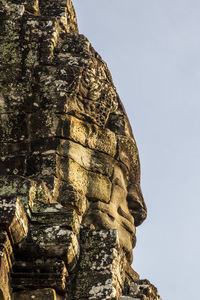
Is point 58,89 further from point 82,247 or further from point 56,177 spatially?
point 82,247

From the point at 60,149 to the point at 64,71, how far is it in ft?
4.08

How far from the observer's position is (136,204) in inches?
559

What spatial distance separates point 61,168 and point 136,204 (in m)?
1.67

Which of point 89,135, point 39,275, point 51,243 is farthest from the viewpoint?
point 89,135

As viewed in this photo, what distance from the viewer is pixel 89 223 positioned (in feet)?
43.2

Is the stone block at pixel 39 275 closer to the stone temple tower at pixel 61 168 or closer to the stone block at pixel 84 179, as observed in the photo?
the stone temple tower at pixel 61 168

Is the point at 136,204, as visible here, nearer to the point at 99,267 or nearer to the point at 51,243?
the point at 99,267

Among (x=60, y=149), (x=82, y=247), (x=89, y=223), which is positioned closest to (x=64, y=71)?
(x=60, y=149)

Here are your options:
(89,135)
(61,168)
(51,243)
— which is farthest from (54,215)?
(89,135)

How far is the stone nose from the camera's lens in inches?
557

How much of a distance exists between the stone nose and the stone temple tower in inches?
0.6

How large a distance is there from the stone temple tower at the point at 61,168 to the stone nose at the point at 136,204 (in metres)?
0.02

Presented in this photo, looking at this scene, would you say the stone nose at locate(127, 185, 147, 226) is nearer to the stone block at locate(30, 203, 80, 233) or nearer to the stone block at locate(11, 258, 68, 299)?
the stone block at locate(30, 203, 80, 233)

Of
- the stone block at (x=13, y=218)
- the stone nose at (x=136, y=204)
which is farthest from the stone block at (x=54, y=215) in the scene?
the stone nose at (x=136, y=204)
